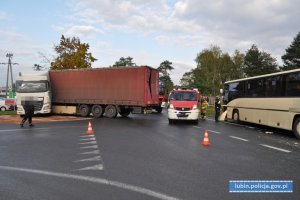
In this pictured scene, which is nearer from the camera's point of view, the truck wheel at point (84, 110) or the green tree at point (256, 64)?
the truck wheel at point (84, 110)

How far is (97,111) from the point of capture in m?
26.7

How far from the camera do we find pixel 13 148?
11.0 meters

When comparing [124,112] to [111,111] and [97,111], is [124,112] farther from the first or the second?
[97,111]

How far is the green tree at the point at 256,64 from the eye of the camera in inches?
3470

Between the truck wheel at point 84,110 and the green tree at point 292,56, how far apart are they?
50.6m

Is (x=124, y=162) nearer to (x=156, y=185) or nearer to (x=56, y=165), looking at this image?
(x=56, y=165)

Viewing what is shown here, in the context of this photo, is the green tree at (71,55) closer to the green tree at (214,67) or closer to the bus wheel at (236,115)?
the bus wheel at (236,115)

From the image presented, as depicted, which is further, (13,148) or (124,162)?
(13,148)

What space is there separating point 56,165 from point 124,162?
160 cm

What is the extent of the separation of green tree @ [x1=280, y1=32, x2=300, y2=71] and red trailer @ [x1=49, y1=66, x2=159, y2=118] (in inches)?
1940

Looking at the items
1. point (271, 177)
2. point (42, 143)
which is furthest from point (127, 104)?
point (271, 177)

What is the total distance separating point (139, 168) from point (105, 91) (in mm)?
18433

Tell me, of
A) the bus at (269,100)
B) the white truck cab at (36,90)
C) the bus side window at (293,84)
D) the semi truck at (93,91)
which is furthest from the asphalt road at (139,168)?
the white truck cab at (36,90)

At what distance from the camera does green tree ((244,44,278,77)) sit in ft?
289
